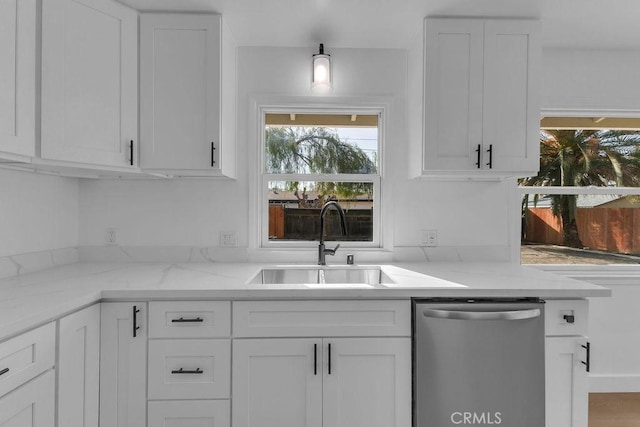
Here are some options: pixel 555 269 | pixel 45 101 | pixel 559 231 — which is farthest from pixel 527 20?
pixel 45 101

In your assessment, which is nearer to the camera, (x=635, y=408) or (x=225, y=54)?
(x=225, y=54)

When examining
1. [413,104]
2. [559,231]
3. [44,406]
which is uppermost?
[413,104]

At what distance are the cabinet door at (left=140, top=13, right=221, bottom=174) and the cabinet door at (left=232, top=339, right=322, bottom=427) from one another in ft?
3.25

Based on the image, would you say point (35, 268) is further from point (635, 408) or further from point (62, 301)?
point (635, 408)

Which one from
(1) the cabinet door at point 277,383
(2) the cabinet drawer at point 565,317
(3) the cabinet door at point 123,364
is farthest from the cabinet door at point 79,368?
(2) the cabinet drawer at point 565,317

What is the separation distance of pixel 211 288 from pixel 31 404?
28.0 inches

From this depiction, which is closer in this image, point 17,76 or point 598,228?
point 17,76

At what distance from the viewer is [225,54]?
2133 mm

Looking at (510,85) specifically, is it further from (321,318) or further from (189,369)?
(189,369)

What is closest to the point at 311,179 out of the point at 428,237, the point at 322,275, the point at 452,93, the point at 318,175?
the point at 318,175

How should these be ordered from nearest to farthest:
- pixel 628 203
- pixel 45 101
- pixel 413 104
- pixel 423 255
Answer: pixel 45 101
pixel 413 104
pixel 423 255
pixel 628 203

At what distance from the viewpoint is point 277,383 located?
5.54ft

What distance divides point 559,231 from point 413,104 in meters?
1.41

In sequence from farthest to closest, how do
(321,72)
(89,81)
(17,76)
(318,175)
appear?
(318,175)
(321,72)
(89,81)
(17,76)
